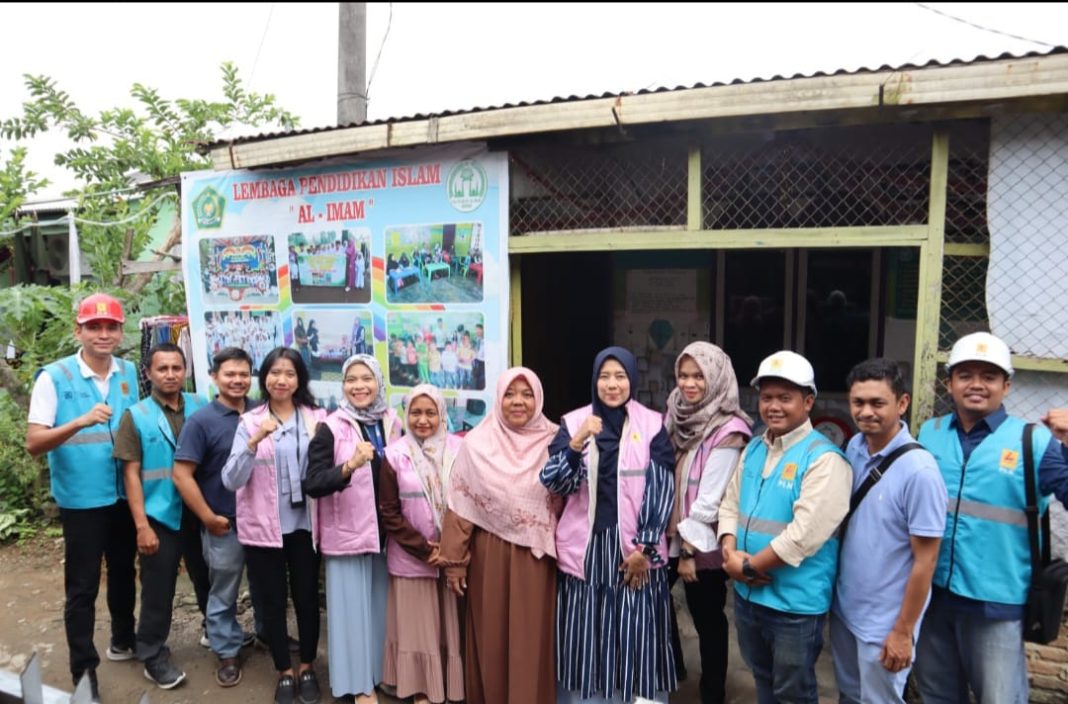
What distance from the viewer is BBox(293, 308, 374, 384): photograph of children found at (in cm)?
431

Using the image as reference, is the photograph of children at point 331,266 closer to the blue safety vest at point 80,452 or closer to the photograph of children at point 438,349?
the photograph of children at point 438,349

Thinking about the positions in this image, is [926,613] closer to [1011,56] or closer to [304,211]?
[1011,56]

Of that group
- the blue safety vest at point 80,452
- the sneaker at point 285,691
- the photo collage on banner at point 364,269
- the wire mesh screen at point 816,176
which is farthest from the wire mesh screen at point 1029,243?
the blue safety vest at point 80,452

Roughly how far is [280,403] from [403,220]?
56.2 inches

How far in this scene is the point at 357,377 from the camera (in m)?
3.07

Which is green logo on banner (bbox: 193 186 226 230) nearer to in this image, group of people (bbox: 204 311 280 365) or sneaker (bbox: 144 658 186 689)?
group of people (bbox: 204 311 280 365)

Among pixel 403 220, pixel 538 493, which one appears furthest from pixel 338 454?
pixel 403 220

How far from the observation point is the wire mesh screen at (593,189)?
377 centimetres

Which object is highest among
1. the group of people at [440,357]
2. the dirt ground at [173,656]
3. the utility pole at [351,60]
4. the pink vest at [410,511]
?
the utility pole at [351,60]

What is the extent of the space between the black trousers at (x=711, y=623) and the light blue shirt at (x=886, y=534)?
647mm

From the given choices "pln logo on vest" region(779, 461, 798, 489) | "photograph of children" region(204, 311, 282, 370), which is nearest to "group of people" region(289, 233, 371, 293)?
"photograph of children" region(204, 311, 282, 370)

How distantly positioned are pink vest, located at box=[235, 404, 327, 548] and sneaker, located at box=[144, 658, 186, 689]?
36.3 inches

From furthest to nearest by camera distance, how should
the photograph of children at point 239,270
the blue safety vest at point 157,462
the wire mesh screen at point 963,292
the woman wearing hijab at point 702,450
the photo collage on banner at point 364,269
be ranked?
the photograph of children at point 239,270 < the photo collage on banner at point 364,269 < the wire mesh screen at point 963,292 < the blue safety vest at point 157,462 < the woman wearing hijab at point 702,450

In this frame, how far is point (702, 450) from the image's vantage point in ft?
9.12
